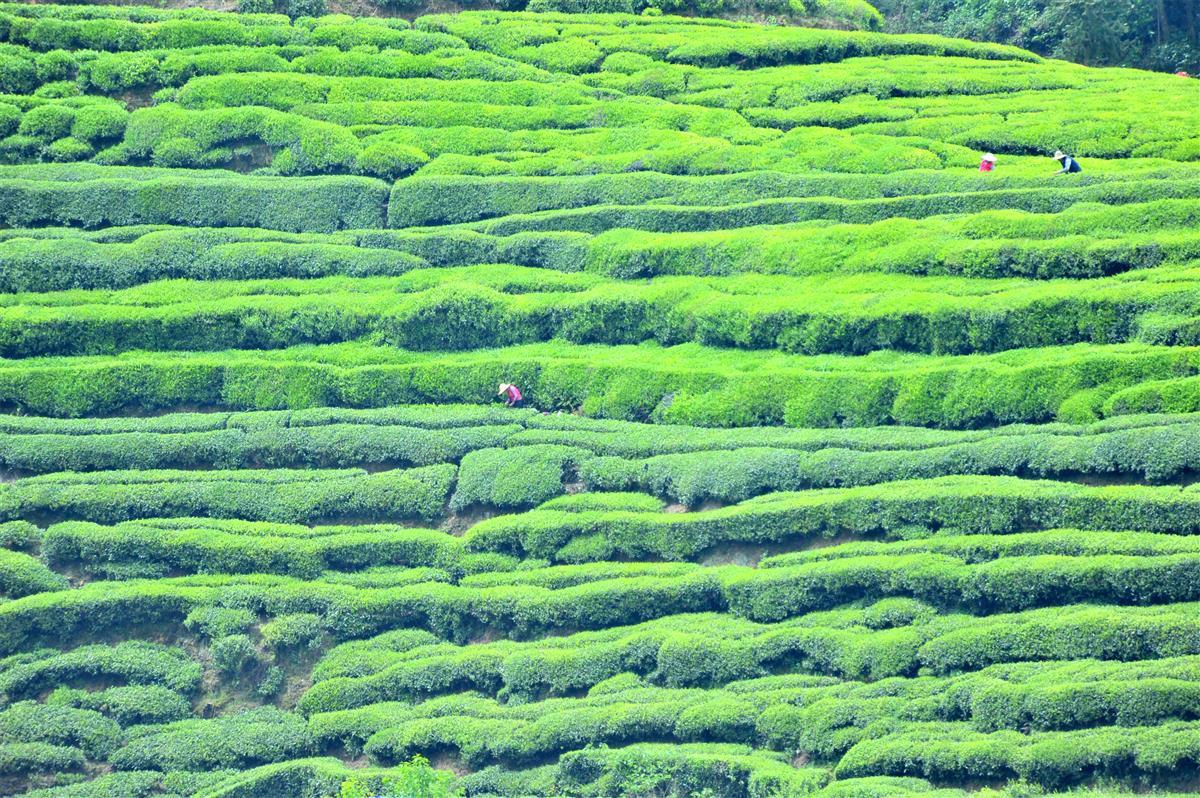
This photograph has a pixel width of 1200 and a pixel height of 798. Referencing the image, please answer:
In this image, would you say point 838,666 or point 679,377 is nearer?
point 838,666

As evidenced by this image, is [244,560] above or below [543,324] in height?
below

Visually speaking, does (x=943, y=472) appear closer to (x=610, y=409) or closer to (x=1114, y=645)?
(x=1114, y=645)

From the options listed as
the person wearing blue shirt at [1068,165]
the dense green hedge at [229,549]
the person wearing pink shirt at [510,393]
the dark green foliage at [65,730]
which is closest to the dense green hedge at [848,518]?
the dense green hedge at [229,549]

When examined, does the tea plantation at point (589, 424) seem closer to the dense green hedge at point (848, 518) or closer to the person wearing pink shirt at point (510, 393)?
the dense green hedge at point (848, 518)

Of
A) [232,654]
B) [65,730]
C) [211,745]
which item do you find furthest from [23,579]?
[211,745]

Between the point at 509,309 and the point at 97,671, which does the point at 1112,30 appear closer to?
the point at 509,309

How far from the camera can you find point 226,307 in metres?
38.2

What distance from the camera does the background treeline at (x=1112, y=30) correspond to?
52.0 metres

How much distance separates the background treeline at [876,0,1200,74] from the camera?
52.0 metres

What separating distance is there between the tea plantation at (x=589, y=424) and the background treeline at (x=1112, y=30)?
18.0ft

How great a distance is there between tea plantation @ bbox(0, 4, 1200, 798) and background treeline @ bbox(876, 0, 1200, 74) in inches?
216

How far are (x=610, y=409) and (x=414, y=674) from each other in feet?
27.7

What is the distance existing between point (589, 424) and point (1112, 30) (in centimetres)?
2825

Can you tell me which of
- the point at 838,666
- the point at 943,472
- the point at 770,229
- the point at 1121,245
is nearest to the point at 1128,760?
the point at 838,666
